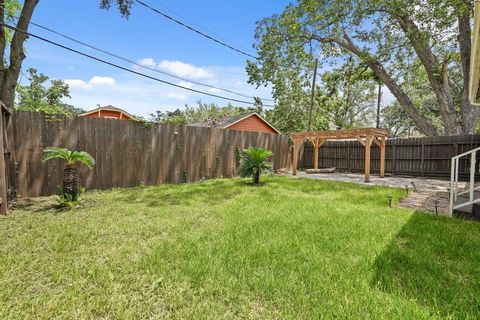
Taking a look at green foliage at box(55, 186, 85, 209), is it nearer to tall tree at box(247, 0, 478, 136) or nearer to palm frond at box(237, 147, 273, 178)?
palm frond at box(237, 147, 273, 178)

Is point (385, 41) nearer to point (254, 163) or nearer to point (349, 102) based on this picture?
point (254, 163)

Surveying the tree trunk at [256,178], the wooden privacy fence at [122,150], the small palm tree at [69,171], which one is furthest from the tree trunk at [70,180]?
the tree trunk at [256,178]

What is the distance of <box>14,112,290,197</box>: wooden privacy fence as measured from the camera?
527cm

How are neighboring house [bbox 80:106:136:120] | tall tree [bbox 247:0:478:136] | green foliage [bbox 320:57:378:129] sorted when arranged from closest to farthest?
tall tree [bbox 247:0:478:136] < neighboring house [bbox 80:106:136:120] < green foliage [bbox 320:57:378:129]

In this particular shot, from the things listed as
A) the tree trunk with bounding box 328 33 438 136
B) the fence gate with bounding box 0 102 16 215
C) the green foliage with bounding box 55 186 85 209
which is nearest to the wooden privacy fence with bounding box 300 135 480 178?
the tree trunk with bounding box 328 33 438 136

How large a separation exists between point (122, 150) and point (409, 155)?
11.0 metres

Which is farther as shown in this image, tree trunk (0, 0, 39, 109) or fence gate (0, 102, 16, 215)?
tree trunk (0, 0, 39, 109)

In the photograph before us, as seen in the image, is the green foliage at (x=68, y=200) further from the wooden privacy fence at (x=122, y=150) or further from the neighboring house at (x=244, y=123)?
the neighboring house at (x=244, y=123)

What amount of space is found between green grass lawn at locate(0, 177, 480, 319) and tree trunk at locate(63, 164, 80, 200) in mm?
420

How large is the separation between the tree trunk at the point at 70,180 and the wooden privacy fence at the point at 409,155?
10770 millimetres

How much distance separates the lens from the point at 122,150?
6668 millimetres

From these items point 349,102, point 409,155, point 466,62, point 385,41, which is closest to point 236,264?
point 409,155

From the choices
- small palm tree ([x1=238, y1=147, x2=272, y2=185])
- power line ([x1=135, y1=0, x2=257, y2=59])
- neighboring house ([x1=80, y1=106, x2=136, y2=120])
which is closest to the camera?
small palm tree ([x1=238, y1=147, x2=272, y2=185])

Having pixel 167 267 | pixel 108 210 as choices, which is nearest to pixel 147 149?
pixel 108 210
